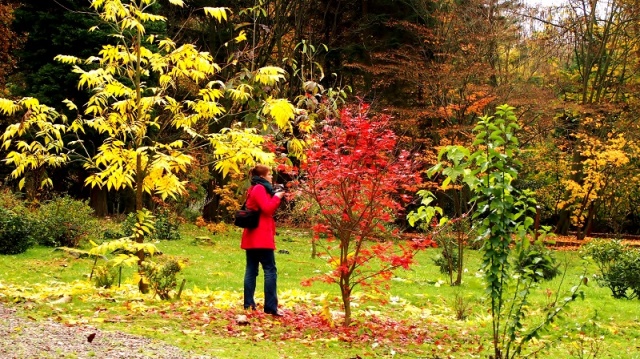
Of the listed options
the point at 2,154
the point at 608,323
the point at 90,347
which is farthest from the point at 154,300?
the point at 2,154

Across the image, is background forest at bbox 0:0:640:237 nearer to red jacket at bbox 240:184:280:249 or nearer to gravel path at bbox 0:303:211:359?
red jacket at bbox 240:184:280:249

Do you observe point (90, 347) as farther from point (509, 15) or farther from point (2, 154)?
point (509, 15)

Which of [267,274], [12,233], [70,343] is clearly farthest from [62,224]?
[70,343]

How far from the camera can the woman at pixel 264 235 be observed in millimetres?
7859

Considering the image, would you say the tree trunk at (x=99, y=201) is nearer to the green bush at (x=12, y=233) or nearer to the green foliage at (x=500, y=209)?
the green bush at (x=12, y=233)

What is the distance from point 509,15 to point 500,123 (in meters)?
23.8

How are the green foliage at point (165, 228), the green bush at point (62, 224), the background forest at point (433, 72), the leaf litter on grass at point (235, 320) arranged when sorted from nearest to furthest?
the leaf litter on grass at point (235, 320) → the green bush at point (62, 224) → the green foliage at point (165, 228) → the background forest at point (433, 72)

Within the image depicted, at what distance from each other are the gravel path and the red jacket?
6.62 ft

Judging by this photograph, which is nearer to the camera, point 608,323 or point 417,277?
point 608,323

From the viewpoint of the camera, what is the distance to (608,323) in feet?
30.9

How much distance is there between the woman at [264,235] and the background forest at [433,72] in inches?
523

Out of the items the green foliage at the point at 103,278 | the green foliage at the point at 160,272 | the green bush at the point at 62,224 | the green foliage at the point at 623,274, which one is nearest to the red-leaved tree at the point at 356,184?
the green foliage at the point at 160,272

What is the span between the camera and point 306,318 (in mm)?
8039

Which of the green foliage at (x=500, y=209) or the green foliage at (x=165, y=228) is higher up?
the green foliage at (x=500, y=209)
